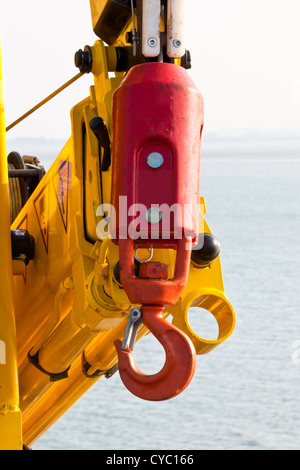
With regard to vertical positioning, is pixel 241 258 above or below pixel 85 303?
below

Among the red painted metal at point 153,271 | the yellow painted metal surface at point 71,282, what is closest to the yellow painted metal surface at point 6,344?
the yellow painted metal surface at point 71,282

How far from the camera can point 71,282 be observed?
4578 millimetres

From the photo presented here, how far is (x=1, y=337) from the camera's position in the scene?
429 cm

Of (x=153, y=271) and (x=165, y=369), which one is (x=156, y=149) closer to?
(x=153, y=271)

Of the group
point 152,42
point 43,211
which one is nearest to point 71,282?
Answer: point 43,211

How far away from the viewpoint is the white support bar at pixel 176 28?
3.78 meters

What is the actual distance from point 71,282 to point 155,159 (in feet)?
3.60

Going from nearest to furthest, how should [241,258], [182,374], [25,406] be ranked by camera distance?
[182,374]
[25,406]
[241,258]

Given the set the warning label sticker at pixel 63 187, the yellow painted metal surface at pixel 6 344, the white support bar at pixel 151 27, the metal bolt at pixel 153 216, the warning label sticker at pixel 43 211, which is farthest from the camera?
the warning label sticker at pixel 43 211

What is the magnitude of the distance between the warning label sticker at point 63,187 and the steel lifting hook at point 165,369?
1.05m

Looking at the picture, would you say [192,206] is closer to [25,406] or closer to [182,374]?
[182,374]

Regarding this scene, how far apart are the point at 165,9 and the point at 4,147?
100 centimetres

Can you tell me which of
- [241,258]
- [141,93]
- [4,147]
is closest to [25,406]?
[4,147]

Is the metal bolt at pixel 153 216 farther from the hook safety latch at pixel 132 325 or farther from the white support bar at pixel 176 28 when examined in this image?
the white support bar at pixel 176 28
